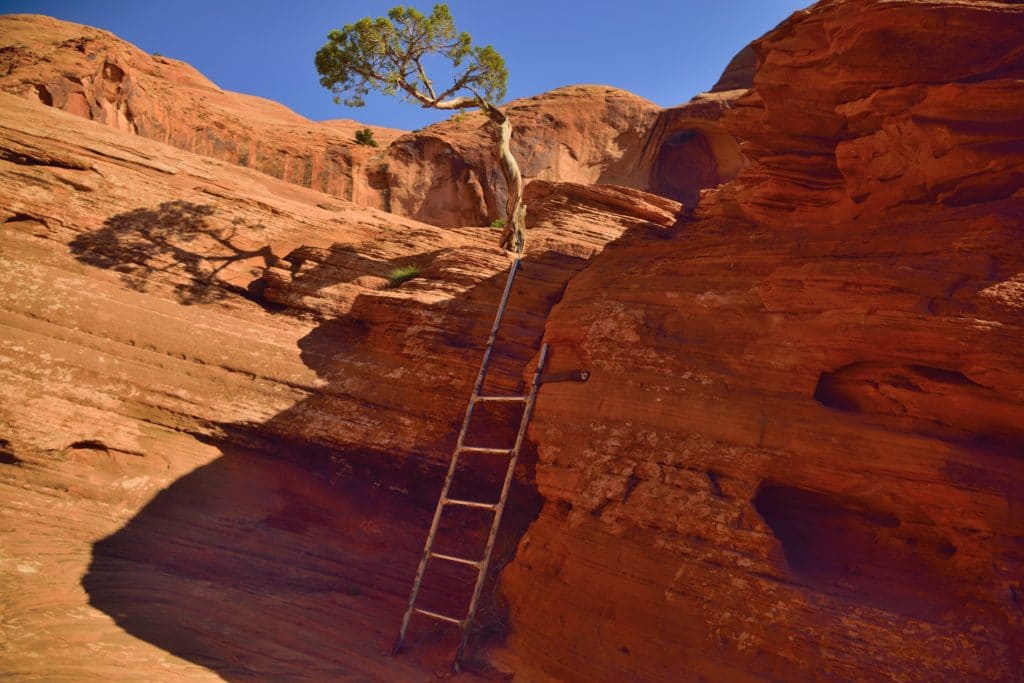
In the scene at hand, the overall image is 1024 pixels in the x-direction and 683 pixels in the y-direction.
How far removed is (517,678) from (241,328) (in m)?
7.58

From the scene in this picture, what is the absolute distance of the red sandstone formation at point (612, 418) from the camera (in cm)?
622

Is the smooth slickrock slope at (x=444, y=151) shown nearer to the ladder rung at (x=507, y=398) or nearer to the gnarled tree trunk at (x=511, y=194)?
the gnarled tree trunk at (x=511, y=194)

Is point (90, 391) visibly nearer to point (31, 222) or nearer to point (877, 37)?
point (31, 222)

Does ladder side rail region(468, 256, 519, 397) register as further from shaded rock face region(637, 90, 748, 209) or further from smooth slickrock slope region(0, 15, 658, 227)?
shaded rock face region(637, 90, 748, 209)

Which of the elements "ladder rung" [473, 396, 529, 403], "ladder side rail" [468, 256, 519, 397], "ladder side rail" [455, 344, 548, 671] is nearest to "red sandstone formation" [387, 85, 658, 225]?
"ladder side rail" [468, 256, 519, 397]

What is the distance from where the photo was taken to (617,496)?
739 centimetres

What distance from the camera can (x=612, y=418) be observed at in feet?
26.0

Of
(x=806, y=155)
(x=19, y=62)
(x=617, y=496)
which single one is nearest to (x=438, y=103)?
(x=19, y=62)

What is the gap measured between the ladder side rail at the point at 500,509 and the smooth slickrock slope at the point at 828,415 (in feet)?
0.82

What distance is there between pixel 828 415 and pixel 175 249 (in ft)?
37.3

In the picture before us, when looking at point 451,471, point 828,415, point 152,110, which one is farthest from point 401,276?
point 152,110

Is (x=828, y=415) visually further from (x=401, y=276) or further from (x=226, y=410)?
(x=226, y=410)

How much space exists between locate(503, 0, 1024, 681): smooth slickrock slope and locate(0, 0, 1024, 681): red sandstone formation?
30 mm

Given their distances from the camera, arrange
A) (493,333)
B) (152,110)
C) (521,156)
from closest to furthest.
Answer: (493,333) → (152,110) → (521,156)
